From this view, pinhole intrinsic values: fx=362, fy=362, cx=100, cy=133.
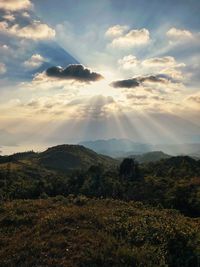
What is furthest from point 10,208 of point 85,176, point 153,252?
point 85,176

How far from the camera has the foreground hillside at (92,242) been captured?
17344mm

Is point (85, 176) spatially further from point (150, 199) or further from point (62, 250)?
point (62, 250)

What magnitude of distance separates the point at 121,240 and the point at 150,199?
44.9 metres

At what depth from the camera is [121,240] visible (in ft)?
65.2

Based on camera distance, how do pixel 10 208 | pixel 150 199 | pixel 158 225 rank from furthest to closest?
pixel 150 199, pixel 10 208, pixel 158 225

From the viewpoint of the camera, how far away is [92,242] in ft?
65.0

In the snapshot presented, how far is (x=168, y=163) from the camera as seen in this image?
6058 inches

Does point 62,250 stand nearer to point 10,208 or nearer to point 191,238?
point 191,238

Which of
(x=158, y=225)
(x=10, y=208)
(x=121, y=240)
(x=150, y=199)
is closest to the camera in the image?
(x=121, y=240)

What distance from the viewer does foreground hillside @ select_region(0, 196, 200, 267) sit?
17.3 meters

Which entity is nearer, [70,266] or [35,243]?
[70,266]

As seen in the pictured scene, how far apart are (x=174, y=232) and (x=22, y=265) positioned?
9834 millimetres

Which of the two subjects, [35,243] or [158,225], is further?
[158,225]

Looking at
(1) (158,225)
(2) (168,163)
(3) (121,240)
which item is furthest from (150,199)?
(2) (168,163)
